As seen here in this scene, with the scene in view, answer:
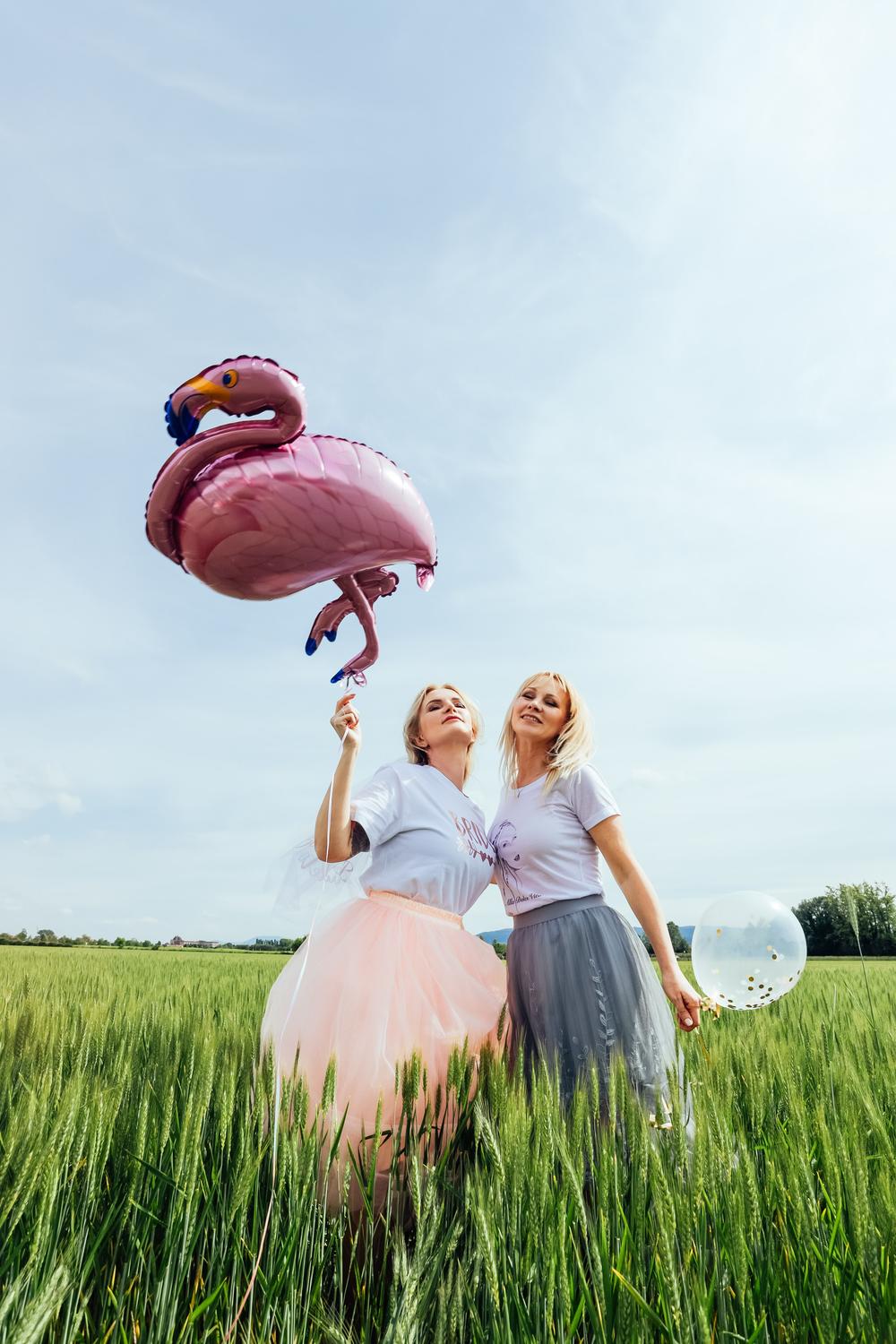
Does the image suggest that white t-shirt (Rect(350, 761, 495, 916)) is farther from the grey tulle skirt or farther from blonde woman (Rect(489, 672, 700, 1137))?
the grey tulle skirt

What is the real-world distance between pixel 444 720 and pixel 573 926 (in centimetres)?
78

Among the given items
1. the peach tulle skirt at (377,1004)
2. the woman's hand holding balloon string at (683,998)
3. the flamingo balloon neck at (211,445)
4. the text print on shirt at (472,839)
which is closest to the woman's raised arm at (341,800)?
the peach tulle skirt at (377,1004)

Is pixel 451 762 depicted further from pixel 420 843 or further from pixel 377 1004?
pixel 377 1004

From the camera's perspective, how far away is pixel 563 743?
2418 mm

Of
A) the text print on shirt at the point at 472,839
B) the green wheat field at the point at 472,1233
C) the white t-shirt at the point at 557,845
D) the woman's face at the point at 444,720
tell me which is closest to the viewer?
the green wheat field at the point at 472,1233

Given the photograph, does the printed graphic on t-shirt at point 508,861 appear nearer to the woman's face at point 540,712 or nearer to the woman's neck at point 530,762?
the woman's neck at point 530,762

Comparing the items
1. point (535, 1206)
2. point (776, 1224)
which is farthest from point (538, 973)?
point (535, 1206)

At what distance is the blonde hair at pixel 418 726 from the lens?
269cm

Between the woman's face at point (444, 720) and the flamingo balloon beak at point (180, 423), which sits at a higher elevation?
the flamingo balloon beak at point (180, 423)

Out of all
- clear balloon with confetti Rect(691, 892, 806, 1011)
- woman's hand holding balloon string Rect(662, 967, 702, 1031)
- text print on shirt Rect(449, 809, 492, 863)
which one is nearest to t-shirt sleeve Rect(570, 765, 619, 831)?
text print on shirt Rect(449, 809, 492, 863)

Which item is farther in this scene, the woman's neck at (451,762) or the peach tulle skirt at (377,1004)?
the woman's neck at (451,762)

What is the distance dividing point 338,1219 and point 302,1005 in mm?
722

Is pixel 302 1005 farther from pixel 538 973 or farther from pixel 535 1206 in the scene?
pixel 535 1206

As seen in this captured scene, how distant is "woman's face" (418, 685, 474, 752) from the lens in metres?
2.62
